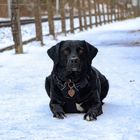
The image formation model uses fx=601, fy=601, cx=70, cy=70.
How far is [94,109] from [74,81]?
387 millimetres

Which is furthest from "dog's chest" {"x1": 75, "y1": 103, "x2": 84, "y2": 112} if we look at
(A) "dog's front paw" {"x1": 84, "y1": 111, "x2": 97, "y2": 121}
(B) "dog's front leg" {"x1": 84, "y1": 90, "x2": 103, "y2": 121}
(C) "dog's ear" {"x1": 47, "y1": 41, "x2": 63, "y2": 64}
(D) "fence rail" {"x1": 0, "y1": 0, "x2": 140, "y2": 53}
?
(D) "fence rail" {"x1": 0, "y1": 0, "x2": 140, "y2": 53}

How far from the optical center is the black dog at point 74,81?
664cm

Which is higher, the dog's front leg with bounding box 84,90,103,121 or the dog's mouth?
the dog's mouth

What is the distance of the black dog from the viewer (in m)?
6.64

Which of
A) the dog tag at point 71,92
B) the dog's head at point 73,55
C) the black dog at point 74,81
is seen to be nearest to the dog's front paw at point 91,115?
the black dog at point 74,81

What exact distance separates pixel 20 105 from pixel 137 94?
174 centimetres

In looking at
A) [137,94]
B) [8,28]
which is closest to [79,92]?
[137,94]

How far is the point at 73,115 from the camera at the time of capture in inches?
272

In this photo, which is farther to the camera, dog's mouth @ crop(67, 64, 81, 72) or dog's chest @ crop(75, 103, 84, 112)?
dog's chest @ crop(75, 103, 84, 112)

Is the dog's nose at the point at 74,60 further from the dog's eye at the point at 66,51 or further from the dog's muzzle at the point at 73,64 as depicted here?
the dog's eye at the point at 66,51

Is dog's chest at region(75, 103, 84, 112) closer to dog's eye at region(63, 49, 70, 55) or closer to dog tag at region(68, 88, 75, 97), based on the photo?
dog tag at region(68, 88, 75, 97)

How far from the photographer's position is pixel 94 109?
263 inches

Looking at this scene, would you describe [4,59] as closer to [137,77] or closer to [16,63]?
[16,63]

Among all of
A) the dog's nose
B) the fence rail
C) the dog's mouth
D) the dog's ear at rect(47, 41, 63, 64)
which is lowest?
the fence rail
